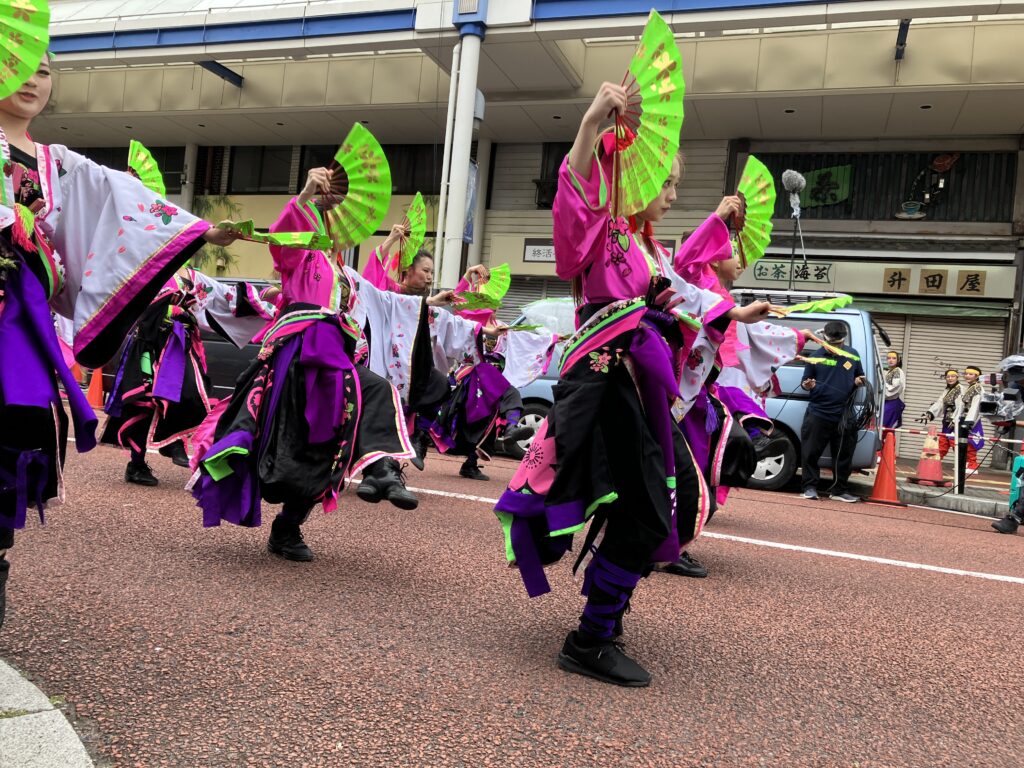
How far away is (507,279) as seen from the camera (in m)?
8.84

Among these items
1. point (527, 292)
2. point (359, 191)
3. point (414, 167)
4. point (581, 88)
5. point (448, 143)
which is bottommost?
point (359, 191)

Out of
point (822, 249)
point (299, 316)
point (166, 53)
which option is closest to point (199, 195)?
point (166, 53)

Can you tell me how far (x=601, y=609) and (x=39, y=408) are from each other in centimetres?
163

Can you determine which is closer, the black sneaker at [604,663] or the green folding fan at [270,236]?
the green folding fan at [270,236]

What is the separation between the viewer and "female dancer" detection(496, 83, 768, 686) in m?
2.65

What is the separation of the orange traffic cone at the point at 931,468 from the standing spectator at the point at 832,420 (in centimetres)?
232

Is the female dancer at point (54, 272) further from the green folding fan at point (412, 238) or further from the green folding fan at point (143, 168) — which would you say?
the green folding fan at point (412, 238)

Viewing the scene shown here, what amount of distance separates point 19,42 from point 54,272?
Answer: 0.60m

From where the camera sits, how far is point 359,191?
4039 mm

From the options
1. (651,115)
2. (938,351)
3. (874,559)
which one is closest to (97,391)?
(874,559)

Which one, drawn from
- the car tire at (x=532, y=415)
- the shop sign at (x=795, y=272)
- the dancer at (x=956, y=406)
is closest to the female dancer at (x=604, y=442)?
the car tire at (x=532, y=415)

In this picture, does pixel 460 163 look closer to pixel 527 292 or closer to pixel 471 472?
pixel 527 292

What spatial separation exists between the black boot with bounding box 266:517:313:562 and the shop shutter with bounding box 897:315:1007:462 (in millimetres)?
14023

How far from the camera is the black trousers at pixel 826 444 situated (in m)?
8.84
